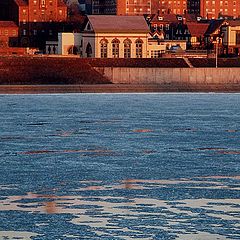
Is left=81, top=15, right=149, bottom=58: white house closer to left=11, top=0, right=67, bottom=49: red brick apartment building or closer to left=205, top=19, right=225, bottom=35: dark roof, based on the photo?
left=11, top=0, right=67, bottom=49: red brick apartment building

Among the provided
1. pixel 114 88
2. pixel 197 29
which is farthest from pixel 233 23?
pixel 114 88

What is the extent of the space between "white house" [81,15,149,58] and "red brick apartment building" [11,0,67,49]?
14.4 metres

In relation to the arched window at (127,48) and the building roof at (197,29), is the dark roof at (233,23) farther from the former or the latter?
the arched window at (127,48)

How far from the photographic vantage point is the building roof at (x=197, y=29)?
433 feet

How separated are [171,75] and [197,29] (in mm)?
32658

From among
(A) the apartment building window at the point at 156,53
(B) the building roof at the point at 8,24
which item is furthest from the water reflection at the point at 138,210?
(B) the building roof at the point at 8,24

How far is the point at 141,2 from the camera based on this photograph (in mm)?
187375

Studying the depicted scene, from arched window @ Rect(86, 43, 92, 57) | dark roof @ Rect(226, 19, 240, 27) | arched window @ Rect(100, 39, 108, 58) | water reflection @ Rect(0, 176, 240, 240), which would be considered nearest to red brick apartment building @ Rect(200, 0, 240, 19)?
dark roof @ Rect(226, 19, 240, 27)

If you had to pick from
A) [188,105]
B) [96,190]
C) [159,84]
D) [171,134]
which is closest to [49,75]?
[159,84]

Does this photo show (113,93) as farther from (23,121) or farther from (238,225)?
(238,225)

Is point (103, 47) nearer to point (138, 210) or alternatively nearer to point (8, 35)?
point (8, 35)

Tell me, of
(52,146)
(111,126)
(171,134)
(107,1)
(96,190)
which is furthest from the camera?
(107,1)

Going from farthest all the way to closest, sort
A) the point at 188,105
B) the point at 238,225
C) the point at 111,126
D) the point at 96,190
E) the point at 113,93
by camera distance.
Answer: the point at 113,93 < the point at 188,105 < the point at 111,126 < the point at 96,190 < the point at 238,225

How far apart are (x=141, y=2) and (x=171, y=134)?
14589 centimetres
